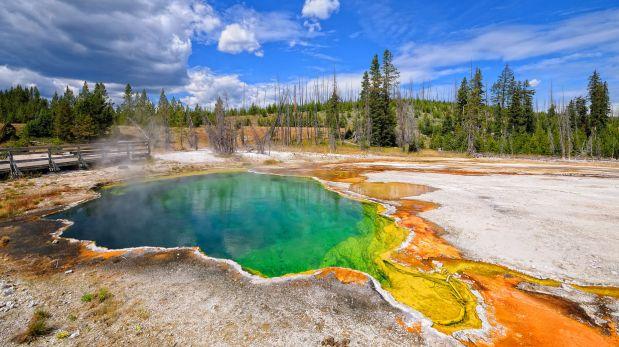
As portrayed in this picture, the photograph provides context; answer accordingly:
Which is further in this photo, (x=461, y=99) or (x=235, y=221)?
(x=461, y=99)

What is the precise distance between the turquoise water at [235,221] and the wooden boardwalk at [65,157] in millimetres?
5728

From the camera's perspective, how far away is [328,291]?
7195mm

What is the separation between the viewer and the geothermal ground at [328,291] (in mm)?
5586

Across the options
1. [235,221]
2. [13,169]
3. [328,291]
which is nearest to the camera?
[328,291]

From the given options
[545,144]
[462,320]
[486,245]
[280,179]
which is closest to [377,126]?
[545,144]

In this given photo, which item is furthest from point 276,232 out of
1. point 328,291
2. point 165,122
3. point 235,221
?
point 165,122

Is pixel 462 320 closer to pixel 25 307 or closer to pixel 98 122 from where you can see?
pixel 25 307

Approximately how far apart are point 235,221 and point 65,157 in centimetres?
1750

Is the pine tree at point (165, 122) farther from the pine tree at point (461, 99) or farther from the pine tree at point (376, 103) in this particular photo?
the pine tree at point (461, 99)

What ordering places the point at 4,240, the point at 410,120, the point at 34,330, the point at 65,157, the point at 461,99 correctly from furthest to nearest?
the point at 461,99, the point at 410,120, the point at 65,157, the point at 4,240, the point at 34,330

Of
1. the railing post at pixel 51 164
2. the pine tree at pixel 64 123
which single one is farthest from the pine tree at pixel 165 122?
the railing post at pixel 51 164

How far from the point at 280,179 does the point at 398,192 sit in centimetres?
1121

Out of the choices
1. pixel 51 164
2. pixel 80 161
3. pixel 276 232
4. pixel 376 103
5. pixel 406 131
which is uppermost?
pixel 376 103

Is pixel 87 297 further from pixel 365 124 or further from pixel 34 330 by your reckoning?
pixel 365 124
